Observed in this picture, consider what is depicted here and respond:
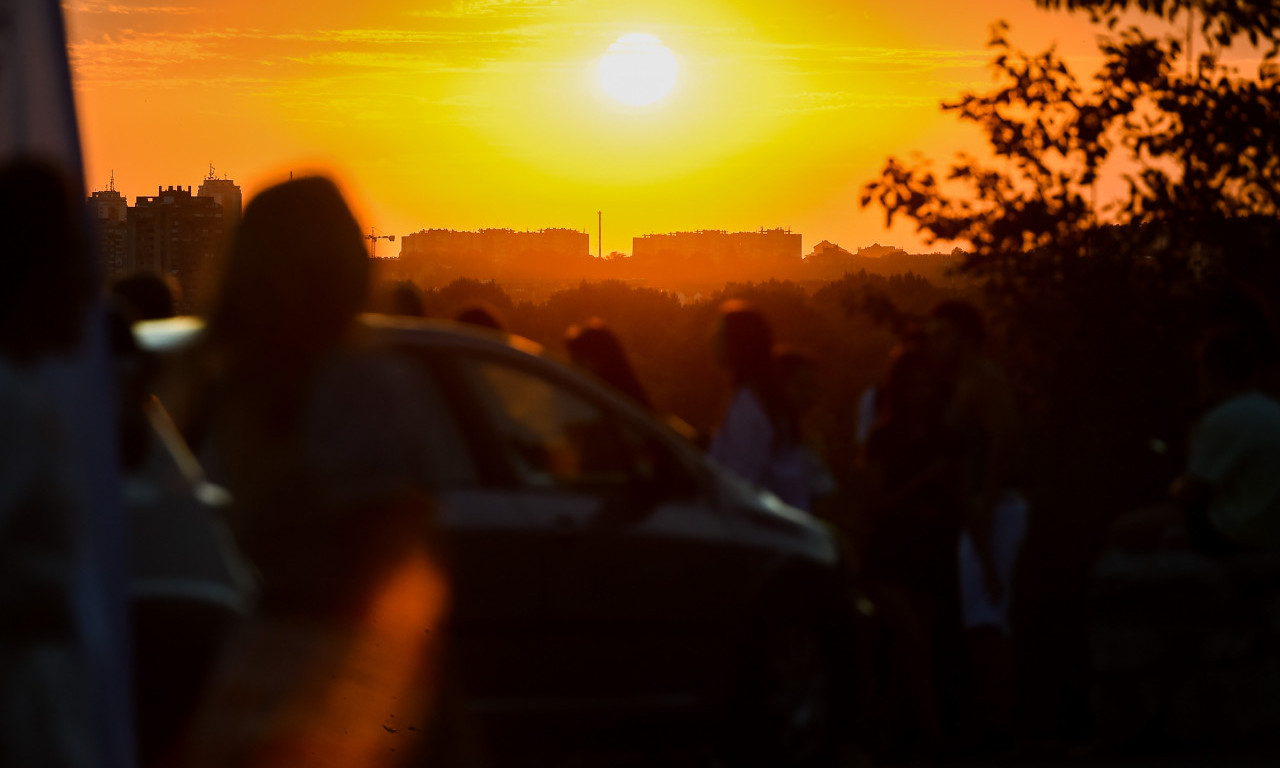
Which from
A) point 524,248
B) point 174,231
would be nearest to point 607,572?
point 174,231

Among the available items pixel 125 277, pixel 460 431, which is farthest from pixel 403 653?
pixel 125 277

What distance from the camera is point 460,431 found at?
17.7 feet

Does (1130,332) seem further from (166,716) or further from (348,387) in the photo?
(166,716)

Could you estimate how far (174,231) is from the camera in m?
21.5

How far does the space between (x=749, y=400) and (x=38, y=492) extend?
177 inches

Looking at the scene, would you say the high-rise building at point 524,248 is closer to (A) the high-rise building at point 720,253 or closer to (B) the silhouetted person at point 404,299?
(A) the high-rise building at point 720,253

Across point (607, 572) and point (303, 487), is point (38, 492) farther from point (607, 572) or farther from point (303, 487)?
point (607, 572)

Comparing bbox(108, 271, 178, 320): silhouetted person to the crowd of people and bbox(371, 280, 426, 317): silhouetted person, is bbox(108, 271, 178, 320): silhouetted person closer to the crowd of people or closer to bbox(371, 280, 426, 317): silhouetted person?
the crowd of people

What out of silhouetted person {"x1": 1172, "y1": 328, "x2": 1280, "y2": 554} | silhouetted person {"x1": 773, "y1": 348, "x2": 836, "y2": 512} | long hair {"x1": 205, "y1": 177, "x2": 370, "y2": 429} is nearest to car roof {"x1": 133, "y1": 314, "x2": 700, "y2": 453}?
long hair {"x1": 205, "y1": 177, "x2": 370, "y2": 429}

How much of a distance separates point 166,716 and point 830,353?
61.4m

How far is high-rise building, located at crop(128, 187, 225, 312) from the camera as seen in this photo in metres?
15.8

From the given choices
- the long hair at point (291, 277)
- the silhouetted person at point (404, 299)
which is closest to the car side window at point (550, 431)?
the silhouetted person at point (404, 299)

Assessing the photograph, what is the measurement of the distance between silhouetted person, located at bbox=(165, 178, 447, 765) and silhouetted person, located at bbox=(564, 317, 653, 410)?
8.70 feet

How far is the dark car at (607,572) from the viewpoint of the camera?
17.8 feet
